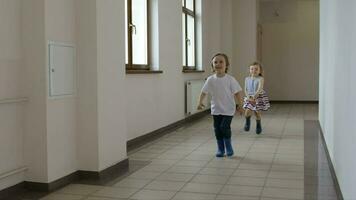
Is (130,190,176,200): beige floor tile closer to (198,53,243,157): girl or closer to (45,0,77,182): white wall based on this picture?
(45,0,77,182): white wall

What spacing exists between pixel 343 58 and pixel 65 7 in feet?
7.18

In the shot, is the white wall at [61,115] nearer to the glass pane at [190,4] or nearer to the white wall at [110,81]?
the white wall at [110,81]

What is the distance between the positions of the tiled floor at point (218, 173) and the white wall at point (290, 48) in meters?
6.70

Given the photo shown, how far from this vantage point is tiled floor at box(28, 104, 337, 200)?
3.43 meters

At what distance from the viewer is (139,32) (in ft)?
20.3

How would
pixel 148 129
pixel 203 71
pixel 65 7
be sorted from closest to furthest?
pixel 65 7, pixel 148 129, pixel 203 71

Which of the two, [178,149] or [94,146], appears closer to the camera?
[94,146]

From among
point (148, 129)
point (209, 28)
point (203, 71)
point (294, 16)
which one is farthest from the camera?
point (294, 16)

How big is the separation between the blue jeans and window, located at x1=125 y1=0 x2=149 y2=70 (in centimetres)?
143

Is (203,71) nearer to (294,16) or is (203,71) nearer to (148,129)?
Result: (148,129)

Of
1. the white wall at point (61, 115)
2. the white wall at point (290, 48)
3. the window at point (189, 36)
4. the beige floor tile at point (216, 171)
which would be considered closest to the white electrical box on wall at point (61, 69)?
the white wall at point (61, 115)

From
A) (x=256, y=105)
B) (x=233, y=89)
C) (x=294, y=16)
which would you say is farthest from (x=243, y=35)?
(x=233, y=89)

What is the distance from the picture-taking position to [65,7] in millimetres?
3609

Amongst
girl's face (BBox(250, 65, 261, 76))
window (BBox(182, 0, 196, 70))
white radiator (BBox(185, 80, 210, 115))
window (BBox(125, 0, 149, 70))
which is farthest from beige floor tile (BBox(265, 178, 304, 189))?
window (BBox(182, 0, 196, 70))
